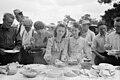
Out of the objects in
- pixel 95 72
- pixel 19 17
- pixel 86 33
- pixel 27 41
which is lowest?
pixel 95 72

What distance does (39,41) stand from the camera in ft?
11.6

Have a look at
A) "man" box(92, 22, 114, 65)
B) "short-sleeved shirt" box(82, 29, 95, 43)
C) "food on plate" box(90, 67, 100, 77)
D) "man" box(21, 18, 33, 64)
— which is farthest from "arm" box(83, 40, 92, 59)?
"food on plate" box(90, 67, 100, 77)

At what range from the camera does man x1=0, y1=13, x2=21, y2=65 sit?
315 centimetres

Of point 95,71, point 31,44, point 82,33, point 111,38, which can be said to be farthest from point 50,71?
point 82,33

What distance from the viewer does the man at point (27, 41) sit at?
355 centimetres

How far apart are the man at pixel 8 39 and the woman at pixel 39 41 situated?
0.32m

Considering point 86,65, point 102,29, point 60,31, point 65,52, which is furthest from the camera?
point 102,29

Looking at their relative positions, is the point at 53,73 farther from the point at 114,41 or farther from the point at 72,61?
the point at 114,41

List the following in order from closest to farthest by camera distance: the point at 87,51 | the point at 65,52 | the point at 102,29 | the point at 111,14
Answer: the point at 65,52
the point at 102,29
the point at 87,51
the point at 111,14

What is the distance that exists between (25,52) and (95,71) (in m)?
1.57

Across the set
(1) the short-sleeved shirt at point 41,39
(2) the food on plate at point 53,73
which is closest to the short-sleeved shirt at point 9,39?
(1) the short-sleeved shirt at point 41,39

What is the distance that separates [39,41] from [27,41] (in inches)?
13.9

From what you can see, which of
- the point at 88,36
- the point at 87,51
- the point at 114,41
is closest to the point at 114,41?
the point at 114,41

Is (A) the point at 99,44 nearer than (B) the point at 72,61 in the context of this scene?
No
